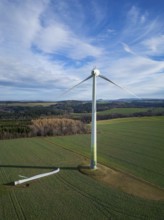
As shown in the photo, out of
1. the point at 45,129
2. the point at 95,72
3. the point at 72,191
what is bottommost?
the point at 72,191

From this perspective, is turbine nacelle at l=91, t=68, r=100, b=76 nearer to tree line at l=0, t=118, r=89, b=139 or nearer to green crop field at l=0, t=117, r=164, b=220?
green crop field at l=0, t=117, r=164, b=220

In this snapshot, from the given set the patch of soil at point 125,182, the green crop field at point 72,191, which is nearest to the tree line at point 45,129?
the green crop field at point 72,191

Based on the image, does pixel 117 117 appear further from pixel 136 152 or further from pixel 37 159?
pixel 37 159

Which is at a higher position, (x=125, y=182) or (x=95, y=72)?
(x=95, y=72)

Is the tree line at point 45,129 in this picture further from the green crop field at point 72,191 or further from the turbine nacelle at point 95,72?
the turbine nacelle at point 95,72

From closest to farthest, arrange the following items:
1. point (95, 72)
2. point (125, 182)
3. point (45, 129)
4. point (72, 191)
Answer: point (72, 191) < point (125, 182) < point (95, 72) < point (45, 129)

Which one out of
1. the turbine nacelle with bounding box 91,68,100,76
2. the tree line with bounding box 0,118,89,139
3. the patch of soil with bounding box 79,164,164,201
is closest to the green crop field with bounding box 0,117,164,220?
the patch of soil with bounding box 79,164,164,201

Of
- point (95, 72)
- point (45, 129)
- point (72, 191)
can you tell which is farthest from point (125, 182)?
point (45, 129)

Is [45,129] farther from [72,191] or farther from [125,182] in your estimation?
[72,191]
